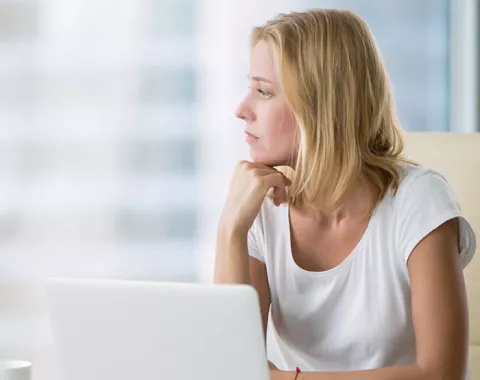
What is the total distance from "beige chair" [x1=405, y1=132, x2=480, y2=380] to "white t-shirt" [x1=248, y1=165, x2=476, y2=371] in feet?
0.77

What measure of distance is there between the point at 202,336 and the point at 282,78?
675 mm

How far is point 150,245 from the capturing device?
2617mm

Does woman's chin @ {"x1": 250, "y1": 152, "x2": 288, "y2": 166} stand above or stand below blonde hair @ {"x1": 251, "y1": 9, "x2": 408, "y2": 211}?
below

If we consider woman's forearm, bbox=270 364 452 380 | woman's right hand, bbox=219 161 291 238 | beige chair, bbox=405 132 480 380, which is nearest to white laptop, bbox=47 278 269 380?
woman's forearm, bbox=270 364 452 380

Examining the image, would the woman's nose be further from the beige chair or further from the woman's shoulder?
the beige chair

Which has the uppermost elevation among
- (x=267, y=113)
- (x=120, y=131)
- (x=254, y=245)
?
(x=267, y=113)

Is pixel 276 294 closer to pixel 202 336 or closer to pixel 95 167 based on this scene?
pixel 202 336

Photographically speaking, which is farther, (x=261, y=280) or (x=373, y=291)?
(x=261, y=280)

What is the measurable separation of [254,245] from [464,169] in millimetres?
475

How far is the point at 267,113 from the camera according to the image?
1414 mm

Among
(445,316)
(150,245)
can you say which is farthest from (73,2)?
(445,316)

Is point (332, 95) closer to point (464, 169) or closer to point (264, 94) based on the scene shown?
point (264, 94)

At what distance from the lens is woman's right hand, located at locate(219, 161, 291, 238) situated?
4.66 feet

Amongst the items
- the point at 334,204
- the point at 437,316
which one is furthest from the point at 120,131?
the point at 437,316
